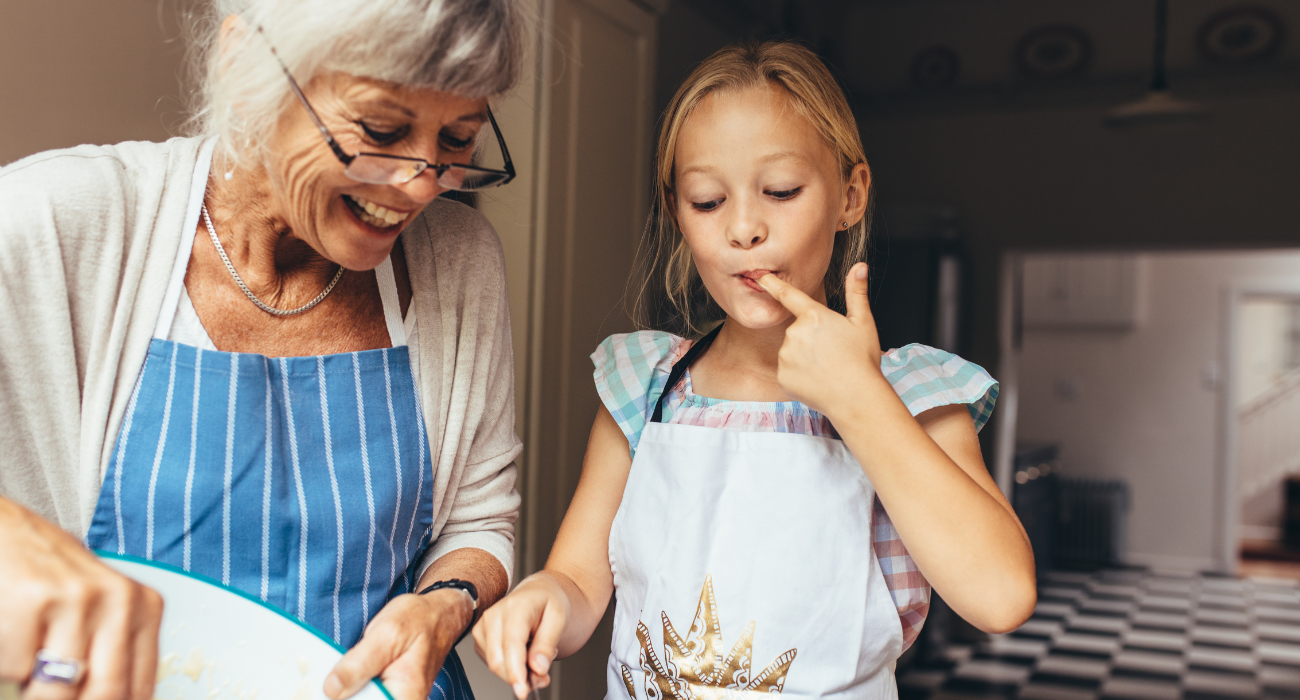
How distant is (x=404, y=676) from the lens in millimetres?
766

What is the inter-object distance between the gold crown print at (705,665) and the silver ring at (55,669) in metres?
0.52

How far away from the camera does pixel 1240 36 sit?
4.61m

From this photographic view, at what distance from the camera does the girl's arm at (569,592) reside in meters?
0.80

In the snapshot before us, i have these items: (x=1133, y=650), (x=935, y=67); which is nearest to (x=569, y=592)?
(x=935, y=67)

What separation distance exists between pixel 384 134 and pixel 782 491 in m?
0.50

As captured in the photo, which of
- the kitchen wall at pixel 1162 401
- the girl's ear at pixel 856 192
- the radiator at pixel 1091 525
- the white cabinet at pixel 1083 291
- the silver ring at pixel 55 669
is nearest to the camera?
the silver ring at pixel 55 669

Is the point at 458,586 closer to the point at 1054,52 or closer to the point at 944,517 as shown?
the point at 944,517

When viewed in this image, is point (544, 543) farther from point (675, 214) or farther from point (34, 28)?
point (34, 28)

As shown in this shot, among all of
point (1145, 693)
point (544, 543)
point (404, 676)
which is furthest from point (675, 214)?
point (1145, 693)

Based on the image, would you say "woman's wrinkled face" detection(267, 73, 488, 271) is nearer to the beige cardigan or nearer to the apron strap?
the beige cardigan

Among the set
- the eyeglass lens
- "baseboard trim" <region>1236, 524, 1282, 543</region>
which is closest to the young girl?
the eyeglass lens

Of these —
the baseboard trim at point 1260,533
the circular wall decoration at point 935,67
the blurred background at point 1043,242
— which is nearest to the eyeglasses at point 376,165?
the blurred background at point 1043,242

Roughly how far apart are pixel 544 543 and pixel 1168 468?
7.50 meters

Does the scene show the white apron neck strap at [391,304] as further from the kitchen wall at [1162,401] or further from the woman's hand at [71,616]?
the kitchen wall at [1162,401]
